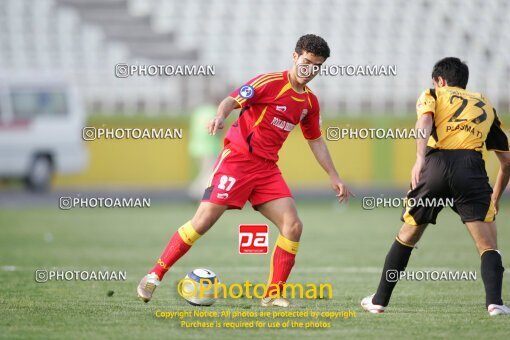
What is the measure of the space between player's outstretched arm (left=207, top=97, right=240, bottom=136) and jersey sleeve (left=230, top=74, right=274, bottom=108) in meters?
0.06

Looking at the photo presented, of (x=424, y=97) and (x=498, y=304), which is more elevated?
(x=424, y=97)

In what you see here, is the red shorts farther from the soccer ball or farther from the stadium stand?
the stadium stand

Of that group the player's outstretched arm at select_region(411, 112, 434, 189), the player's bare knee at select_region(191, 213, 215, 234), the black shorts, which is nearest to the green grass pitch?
the player's bare knee at select_region(191, 213, 215, 234)

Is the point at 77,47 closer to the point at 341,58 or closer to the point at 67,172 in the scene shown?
the point at 67,172

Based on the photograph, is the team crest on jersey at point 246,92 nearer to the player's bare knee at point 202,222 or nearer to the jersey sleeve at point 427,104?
the player's bare knee at point 202,222

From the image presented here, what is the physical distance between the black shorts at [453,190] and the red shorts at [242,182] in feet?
3.43

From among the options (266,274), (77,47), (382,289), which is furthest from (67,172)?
(382,289)

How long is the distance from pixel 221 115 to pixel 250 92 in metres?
0.48

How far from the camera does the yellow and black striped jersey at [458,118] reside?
7242mm

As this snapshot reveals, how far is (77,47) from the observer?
2792 cm

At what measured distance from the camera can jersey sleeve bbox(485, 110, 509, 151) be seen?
7480 mm

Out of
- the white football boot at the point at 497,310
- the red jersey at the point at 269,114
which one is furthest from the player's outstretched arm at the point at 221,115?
the white football boot at the point at 497,310

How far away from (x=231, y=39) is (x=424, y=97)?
2097cm

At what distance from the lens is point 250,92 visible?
7.35 meters
